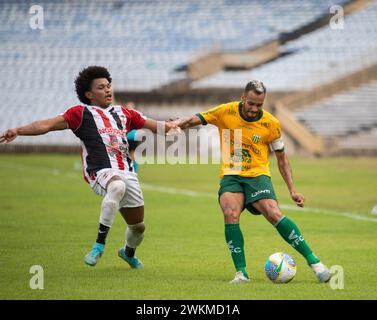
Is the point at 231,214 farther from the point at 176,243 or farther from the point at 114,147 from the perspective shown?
the point at 176,243

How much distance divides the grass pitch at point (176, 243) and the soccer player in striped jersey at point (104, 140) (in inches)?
24.9

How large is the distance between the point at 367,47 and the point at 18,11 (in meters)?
18.4

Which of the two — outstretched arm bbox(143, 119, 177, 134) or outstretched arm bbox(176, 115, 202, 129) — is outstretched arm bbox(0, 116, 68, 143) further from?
outstretched arm bbox(176, 115, 202, 129)

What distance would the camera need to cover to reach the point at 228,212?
8.43m

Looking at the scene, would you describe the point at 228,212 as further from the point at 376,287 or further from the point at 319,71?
the point at 319,71

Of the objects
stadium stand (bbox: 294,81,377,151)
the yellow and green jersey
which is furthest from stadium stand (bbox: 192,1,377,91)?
the yellow and green jersey

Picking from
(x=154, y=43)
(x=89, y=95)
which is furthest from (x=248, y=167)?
(x=154, y=43)

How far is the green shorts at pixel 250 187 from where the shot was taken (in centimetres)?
847

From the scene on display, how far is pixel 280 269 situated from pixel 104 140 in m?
2.16

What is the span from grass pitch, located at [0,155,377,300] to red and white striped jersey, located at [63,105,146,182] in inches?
41.9

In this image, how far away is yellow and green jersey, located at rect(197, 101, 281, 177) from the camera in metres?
8.61

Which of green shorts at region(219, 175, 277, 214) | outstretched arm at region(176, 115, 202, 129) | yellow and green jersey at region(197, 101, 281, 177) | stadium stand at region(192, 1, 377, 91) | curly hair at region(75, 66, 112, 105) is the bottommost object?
green shorts at region(219, 175, 277, 214)

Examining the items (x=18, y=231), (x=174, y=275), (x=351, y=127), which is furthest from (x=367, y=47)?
(x=174, y=275)

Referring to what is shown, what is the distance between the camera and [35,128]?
333 inches
